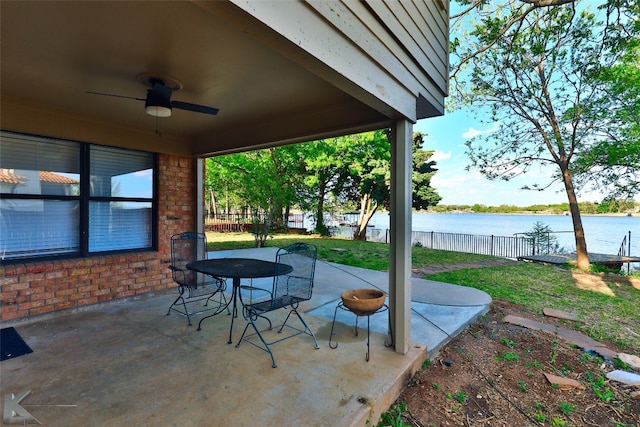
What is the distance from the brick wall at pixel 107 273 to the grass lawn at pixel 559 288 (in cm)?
423

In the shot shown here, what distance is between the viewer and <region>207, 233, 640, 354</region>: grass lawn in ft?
12.4

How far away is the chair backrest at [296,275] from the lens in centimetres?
290

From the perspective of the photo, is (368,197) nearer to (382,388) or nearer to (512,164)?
(512,164)

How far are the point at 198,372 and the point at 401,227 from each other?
202cm

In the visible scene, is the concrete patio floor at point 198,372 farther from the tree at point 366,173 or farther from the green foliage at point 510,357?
the tree at point 366,173

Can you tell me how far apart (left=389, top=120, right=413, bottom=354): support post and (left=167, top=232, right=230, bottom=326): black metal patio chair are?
187 centimetres

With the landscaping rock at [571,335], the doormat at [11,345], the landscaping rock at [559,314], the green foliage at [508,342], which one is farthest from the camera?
the landscaping rock at [559,314]

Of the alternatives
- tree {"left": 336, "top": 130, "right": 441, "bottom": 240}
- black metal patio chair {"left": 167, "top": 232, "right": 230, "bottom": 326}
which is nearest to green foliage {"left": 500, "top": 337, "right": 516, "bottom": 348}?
black metal patio chair {"left": 167, "top": 232, "right": 230, "bottom": 326}

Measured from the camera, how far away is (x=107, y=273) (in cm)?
390

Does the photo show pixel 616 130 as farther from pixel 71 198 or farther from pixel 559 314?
pixel 71 198

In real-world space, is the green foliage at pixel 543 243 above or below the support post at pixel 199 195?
below

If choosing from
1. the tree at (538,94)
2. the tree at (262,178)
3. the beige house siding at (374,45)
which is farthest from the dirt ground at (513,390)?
the tree at (262,178)

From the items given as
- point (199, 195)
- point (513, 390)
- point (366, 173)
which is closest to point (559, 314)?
point (513, 390)

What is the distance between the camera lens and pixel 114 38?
1909mm
